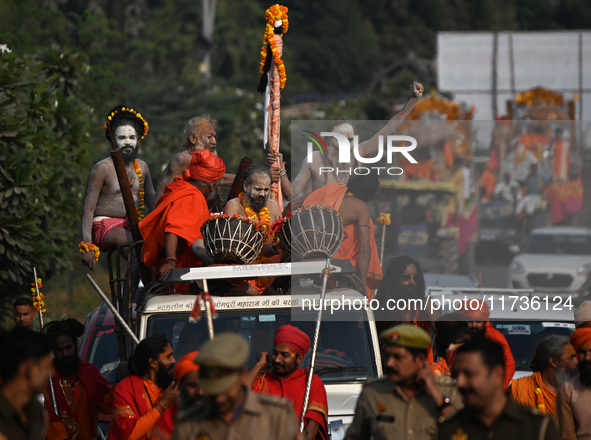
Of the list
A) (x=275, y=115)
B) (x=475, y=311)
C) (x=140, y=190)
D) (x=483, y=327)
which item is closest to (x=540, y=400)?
(x=483, y=327)

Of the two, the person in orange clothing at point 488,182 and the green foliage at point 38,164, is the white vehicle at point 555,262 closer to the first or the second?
the green foliage at point 38,164

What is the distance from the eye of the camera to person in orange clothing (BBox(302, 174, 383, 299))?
31.4 ft

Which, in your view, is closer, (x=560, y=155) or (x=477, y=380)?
(x=477, y=380)

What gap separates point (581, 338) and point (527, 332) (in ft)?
13.1

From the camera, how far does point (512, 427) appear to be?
5.44 meters

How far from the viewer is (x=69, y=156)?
17844 millimetres

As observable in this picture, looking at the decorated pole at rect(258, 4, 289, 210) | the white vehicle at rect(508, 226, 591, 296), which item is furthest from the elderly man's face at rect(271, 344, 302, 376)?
the white vehicle at rect(508, 226, 591, 296)

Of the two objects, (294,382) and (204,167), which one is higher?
(204,167)

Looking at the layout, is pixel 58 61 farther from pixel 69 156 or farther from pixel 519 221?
pixel 519 221

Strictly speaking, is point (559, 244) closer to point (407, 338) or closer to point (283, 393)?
point (283, 393)

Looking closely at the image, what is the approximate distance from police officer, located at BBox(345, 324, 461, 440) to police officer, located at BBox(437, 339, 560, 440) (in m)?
0.26

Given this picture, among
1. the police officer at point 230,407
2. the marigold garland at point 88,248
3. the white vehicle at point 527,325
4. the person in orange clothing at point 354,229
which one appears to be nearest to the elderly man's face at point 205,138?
the person in orange clothing at point 354,229

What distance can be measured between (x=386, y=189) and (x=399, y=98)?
28.0 metres

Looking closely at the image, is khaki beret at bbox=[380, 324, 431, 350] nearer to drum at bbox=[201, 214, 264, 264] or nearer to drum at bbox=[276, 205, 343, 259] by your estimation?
drum at bbox=[201, 214, 264, 264]
